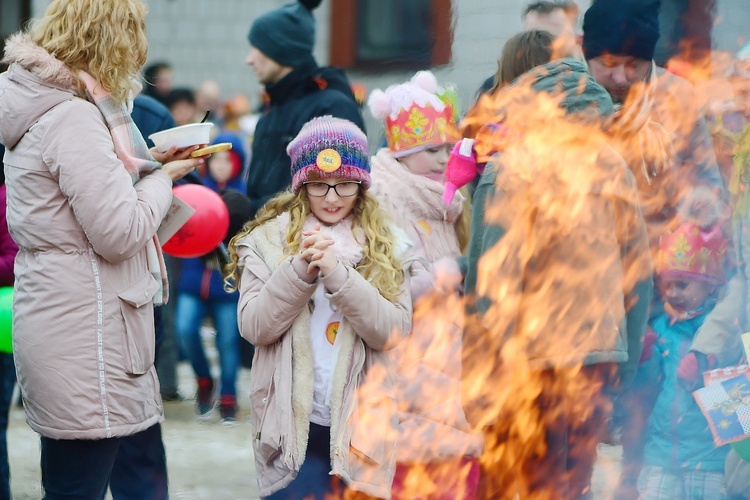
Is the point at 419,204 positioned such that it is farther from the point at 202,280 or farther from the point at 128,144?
the point at 202,280

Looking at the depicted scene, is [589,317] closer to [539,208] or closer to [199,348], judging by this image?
[539,208]

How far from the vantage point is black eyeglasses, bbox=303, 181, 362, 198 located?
4.07m

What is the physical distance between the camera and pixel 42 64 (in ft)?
11.9

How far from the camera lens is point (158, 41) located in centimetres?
1285

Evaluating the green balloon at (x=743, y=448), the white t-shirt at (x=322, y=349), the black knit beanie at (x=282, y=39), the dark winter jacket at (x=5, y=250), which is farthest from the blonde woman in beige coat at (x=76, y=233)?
the green balloon at (x=743, y=448)

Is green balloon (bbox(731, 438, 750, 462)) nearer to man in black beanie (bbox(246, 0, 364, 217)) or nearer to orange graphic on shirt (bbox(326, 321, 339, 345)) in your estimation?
orange graphic on shirt (bbox(326, 321, 339, 345))

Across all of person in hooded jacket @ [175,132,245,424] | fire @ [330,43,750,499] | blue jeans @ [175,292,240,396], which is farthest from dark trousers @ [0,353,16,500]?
blue jeans @ [175,292,240,396]

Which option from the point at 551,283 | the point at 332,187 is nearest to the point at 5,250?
the point at 332,187

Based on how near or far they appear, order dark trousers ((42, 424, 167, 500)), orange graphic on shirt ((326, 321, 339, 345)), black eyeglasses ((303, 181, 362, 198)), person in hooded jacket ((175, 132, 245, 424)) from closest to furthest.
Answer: dark trousers ((42, 424, 167, 500)), orange graphic on shirt ((326, 321, 339, 345)), black eyeglasses ((303, 181, 362, 198)), person in hooded jacket ((175, 132, 245, 424))

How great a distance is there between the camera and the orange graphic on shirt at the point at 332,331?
13.0 feet

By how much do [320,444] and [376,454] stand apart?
19 cm

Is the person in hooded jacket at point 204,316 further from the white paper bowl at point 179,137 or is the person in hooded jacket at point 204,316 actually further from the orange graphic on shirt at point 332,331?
the orange graphic on shirt at point 332,331

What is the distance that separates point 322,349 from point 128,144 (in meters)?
0.96

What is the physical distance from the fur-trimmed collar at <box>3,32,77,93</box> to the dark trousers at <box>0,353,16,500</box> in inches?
58.2
